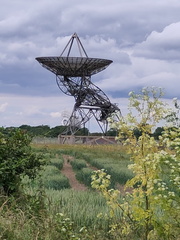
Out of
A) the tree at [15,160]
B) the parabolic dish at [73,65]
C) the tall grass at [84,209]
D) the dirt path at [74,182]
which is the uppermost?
the parabolic dish at [73,65]

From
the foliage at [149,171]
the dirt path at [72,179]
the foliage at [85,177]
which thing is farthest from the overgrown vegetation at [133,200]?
the foliage at [85,177]

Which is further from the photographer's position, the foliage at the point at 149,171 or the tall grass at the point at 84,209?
the tall grass at the point at 84,209

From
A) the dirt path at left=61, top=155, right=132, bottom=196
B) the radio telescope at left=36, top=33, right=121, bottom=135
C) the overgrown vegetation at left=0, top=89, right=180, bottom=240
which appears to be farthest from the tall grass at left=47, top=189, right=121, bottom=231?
the radio telescope at left=36, top=33, right=121, bottom=135

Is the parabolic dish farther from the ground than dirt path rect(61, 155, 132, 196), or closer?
farther from the ground

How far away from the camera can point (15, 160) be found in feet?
27.1

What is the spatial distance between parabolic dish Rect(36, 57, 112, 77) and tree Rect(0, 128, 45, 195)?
37.3 m

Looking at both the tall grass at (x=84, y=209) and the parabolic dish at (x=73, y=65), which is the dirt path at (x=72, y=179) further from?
the parabolic dish at (x=73, y=65)

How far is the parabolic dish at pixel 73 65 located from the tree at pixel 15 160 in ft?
122

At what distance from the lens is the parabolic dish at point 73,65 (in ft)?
150

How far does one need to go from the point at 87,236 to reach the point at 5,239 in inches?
44.1

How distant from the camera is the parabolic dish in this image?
150ft

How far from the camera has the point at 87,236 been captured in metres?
6.22

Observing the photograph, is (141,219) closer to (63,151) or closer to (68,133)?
(63,151)

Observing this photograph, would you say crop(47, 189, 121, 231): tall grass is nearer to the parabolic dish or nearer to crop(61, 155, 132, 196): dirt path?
crop(61, 155, 132, 196): dirt path
